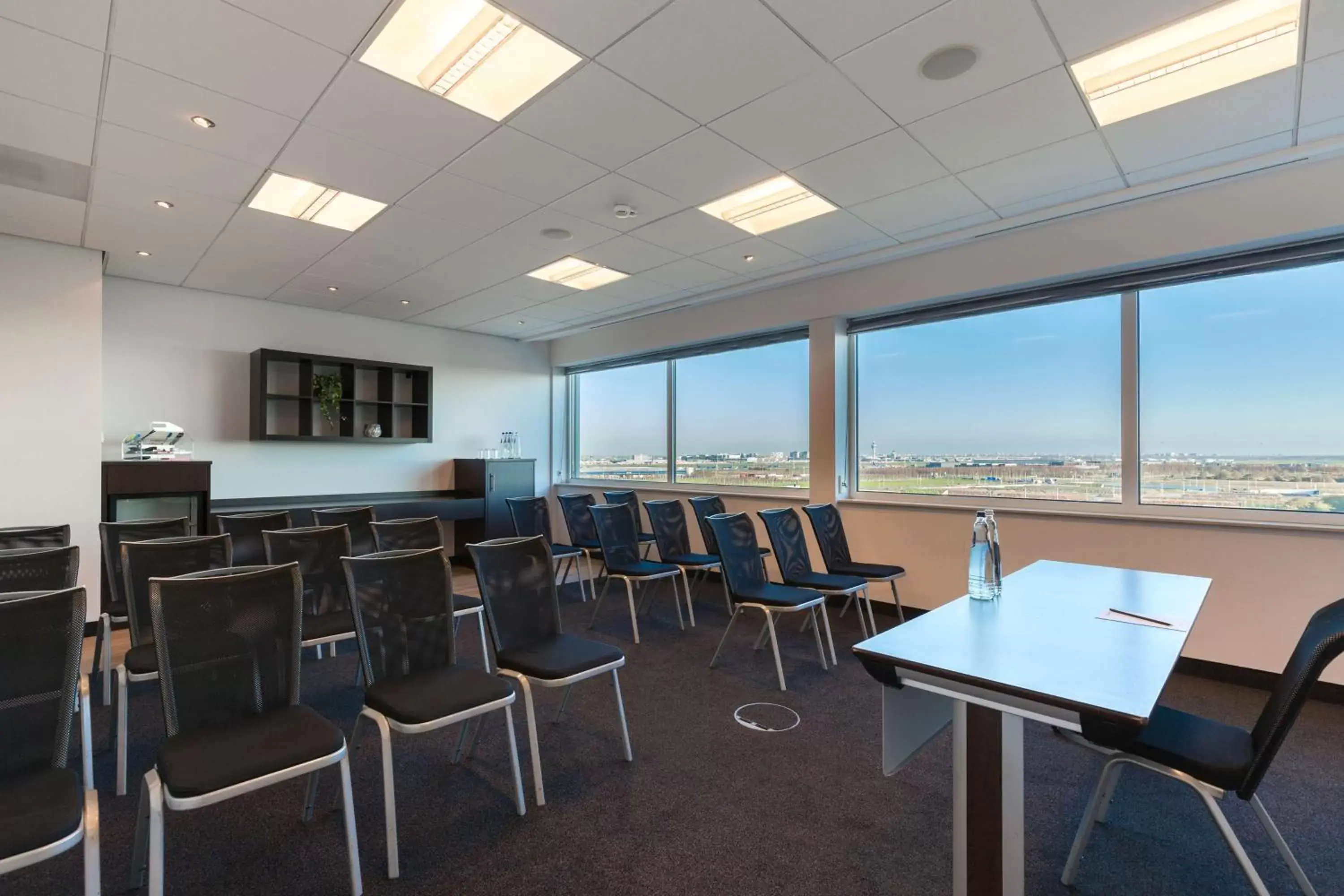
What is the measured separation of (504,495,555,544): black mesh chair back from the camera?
17.6ft

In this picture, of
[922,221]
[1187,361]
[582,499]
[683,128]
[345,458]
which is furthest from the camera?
[345,458]

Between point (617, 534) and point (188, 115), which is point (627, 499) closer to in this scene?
point (617, 534)

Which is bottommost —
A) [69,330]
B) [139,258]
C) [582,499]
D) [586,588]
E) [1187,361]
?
[586,588]

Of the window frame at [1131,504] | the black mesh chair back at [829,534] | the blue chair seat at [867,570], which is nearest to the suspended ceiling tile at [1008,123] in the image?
the window frame at [1131,504]

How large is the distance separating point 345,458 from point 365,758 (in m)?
4.61

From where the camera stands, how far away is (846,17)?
2152 millimetres

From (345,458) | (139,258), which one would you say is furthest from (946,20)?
(345,458)

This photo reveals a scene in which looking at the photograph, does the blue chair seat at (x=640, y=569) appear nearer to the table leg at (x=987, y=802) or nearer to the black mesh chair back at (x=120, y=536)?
the black mesh chair back at (x=120, y=536)

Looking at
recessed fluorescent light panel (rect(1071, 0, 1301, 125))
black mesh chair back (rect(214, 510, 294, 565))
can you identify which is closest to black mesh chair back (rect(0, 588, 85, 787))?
black mesh chair back (rect(214, 510, 294, 565))

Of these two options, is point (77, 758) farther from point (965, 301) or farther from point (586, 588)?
point (965, 301)

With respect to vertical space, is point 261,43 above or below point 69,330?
above

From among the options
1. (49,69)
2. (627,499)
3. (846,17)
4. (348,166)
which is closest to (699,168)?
Answer: (846,17)

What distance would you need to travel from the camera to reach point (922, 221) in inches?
162

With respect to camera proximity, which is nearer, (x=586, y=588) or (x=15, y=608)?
(x=15, y=608)
